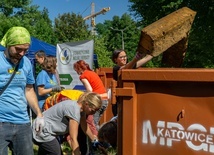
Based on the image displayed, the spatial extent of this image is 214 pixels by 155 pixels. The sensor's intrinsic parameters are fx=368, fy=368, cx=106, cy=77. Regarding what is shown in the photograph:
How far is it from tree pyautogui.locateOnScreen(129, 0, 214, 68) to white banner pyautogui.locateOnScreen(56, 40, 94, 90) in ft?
35.5

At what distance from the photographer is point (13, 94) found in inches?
136

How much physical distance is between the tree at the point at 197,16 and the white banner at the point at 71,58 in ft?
35.5

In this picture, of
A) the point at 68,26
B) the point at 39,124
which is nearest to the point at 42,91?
the point at 39,124

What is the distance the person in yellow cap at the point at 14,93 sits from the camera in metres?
3.37

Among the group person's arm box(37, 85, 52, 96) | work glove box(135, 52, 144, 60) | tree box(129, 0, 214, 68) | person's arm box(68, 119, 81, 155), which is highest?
tree box(129, 0, 214, 68)

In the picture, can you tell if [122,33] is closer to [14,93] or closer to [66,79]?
[66,79]

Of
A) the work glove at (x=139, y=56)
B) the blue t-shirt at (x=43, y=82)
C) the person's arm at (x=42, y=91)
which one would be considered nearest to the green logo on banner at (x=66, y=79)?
the blue t-shirt at (x=43, y=82)

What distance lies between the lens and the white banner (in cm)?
824

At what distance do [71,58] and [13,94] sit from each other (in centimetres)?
542

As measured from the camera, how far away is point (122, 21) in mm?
66500

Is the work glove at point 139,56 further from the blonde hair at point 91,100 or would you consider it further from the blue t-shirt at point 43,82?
the blue t-shirt at point 43,82

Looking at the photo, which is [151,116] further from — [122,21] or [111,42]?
[122,21]

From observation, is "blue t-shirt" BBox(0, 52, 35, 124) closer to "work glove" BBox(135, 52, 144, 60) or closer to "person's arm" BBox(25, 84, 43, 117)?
"person's arm" BBox(25, 84, 43, 117)

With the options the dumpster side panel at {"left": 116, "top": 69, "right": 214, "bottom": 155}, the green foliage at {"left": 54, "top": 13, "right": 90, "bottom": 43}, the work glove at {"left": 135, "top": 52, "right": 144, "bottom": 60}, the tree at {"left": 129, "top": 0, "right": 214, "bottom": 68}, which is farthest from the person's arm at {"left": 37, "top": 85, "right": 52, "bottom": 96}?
the green foliage at {"left": 54, "top": 13, "right": 90, "bottom": 43}
